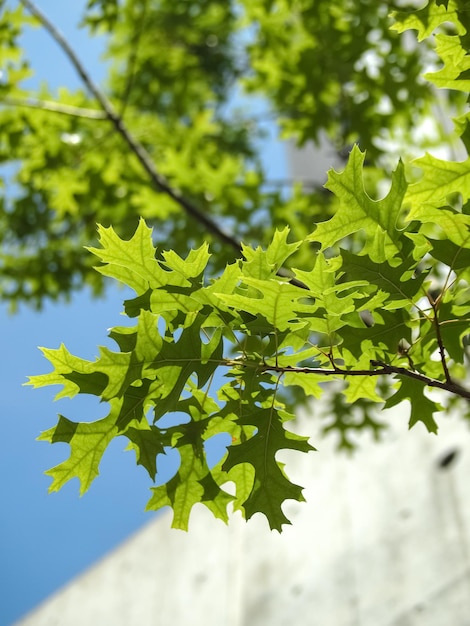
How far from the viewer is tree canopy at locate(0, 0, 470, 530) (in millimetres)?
1366

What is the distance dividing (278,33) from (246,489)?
3493 millimetres

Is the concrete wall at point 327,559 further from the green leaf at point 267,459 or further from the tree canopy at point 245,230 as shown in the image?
the green leaf at point 267,459

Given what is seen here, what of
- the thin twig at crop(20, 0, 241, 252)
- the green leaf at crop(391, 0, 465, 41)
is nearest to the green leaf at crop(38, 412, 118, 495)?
the green leaf at crop(391, 0, 465, 41)

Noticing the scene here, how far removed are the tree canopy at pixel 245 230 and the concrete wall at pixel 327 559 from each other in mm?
806

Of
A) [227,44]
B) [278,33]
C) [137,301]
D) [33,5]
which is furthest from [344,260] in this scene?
[227,44]

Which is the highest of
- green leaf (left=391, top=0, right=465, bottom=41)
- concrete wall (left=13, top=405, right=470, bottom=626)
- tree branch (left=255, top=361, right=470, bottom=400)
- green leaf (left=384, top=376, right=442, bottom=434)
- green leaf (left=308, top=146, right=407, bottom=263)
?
concrete wall (left=13, top=405, right=470, bottom=626)

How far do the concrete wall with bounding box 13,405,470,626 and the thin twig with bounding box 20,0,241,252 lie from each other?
3.15 metres

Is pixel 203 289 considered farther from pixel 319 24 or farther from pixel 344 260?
pixel 319 24

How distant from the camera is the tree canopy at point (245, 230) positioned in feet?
4.48

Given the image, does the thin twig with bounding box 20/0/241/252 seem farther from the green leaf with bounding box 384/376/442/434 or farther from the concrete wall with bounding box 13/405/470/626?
the concrete wall with bounding box 13/405/470/626

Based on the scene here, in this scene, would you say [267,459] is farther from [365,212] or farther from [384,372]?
[365,212]

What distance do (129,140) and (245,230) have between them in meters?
0.79

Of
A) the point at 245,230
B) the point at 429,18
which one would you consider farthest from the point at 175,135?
the point at 429,18

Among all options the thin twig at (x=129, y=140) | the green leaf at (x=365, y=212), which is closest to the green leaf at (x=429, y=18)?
the green leaf at (x=365, y=212)
